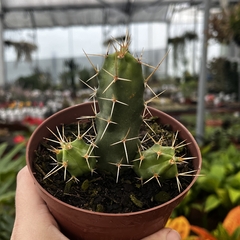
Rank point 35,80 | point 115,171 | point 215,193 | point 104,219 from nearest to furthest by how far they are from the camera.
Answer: point 104,219 → point 115,171 → point 215,193 → point 35,80

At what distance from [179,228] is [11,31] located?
11.0 meters

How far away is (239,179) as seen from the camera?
1.83m

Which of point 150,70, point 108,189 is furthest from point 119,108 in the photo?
point 150,70

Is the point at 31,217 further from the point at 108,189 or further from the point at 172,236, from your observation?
the point at 172,236

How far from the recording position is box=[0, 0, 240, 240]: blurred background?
181cm

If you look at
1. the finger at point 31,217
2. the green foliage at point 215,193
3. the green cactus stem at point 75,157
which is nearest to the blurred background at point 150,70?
the green foliage at point 215,193

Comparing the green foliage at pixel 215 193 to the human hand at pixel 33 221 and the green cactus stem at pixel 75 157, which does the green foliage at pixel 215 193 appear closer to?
the human hand at pixel 33 221

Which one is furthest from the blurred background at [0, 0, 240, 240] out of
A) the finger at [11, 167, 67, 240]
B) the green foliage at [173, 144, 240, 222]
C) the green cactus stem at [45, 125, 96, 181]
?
the finger at [11, 167, 67, 240]

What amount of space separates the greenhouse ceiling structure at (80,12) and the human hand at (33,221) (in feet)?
23.4

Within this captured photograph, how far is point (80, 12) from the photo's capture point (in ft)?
33.7

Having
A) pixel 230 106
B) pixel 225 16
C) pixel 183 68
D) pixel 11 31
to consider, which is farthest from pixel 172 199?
pixel 11 31

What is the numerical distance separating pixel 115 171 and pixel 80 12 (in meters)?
10.3

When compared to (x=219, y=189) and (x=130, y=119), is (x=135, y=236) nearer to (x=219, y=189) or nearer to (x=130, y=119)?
(x=130, y=119)

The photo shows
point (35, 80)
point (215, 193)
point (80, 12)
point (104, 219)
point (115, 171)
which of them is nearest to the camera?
point (104, 219)
